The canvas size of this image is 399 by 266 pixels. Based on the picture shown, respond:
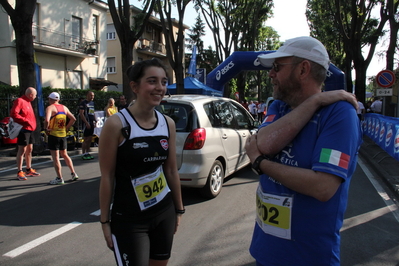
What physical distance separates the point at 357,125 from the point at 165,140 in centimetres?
123

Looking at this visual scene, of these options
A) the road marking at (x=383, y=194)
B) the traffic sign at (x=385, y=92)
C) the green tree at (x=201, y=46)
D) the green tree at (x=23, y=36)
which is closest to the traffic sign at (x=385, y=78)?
the traffic sign at (x=385, y=92)

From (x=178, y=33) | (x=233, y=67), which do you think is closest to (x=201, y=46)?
(x=178, y=33)

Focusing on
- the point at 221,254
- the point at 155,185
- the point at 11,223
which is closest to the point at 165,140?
the point at 155,185

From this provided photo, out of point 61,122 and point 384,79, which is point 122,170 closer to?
point 61,122

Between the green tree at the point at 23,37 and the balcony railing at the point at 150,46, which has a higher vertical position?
the balcony railing at the point at 150,46

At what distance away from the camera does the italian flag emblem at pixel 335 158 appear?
4.52 ft

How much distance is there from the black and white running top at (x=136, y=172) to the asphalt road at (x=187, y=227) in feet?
4.82

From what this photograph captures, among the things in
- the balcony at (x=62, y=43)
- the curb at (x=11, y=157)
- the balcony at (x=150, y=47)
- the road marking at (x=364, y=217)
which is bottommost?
the road marking at (x=364, y=217)

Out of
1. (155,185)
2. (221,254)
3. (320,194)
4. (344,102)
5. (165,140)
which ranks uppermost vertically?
(344,102)

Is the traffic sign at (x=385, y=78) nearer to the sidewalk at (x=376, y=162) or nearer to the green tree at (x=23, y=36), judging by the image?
the sidewalk at (x=376, y=162)

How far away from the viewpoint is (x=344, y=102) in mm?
1479

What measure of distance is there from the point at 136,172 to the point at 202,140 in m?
3.04

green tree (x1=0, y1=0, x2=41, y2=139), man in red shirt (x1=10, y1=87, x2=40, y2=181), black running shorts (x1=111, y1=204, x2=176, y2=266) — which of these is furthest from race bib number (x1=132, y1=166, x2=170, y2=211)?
green tree (x1=0, y1=0, x2=41, y2=139)

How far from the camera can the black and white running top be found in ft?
6.66
